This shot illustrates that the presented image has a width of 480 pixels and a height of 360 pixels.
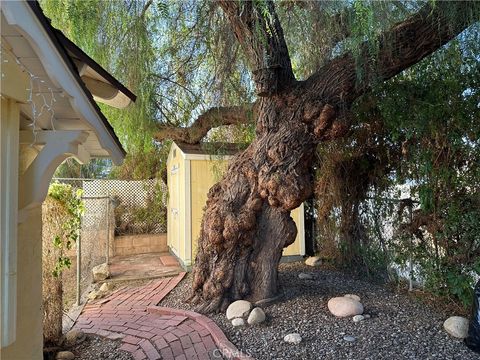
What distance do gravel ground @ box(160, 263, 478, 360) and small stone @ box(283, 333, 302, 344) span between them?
5 centimetres

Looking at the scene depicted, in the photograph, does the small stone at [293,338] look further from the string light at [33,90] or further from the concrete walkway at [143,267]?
the concrete walkway at [143,267]

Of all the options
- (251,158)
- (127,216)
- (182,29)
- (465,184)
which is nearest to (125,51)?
(182,29)

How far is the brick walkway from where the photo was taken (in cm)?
341

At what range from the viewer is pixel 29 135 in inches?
79.5

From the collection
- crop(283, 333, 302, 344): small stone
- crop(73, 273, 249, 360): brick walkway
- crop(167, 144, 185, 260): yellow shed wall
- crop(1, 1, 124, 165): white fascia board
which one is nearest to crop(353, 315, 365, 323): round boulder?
crop(283, 333, 302, 344): small stone

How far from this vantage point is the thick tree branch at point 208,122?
5.49 meters

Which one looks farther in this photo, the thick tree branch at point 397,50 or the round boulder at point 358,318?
the round boulder at point 358,318

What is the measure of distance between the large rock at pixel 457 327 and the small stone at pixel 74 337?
4.22 m

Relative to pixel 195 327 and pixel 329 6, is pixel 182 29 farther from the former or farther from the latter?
pixel 195 327

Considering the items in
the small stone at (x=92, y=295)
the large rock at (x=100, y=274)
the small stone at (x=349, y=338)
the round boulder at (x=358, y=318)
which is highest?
the round boulder at (x=358, y=318)

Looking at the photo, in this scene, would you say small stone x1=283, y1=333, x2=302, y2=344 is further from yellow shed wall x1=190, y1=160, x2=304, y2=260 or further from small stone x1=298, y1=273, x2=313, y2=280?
yellow shed wall x1=190, y1=160, x2=304, y2=260

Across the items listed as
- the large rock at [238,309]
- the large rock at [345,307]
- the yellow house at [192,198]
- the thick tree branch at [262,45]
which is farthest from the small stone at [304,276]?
the thick tree branch at [262,45]

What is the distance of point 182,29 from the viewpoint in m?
5.04

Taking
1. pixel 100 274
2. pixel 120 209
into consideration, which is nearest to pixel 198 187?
pixel 100 274
